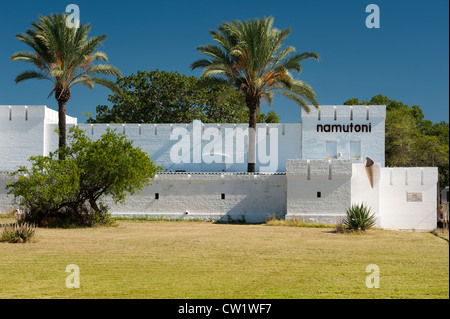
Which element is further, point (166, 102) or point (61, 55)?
point (166, 102)

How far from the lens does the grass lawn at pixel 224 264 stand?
10.8 metres

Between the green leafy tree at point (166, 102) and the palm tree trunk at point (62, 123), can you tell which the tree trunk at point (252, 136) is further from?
the green leafy tree at point (166, 102)

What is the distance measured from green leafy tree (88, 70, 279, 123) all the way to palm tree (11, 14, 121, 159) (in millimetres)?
18942

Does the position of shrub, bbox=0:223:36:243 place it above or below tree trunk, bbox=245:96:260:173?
below

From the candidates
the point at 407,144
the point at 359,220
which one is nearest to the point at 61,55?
the point at 359,220

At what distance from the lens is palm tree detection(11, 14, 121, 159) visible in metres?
27.4

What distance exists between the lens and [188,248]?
55.7 feet

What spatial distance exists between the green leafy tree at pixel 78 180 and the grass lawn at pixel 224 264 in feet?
9.22

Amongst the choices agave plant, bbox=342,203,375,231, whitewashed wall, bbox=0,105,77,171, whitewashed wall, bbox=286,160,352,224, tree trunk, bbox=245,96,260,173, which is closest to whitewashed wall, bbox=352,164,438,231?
whitewashed wall, bbox=286,160,352,224

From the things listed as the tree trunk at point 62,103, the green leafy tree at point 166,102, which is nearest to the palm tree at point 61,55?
the tree trunk at point 62,103

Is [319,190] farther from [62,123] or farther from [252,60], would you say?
[62,123]

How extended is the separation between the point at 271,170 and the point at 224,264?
21968mm

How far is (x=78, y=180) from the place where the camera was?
79.3ft

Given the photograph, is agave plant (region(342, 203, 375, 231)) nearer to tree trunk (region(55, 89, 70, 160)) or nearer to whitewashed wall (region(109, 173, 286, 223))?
whitewashed wall (region(109, 173, 286, 223))
